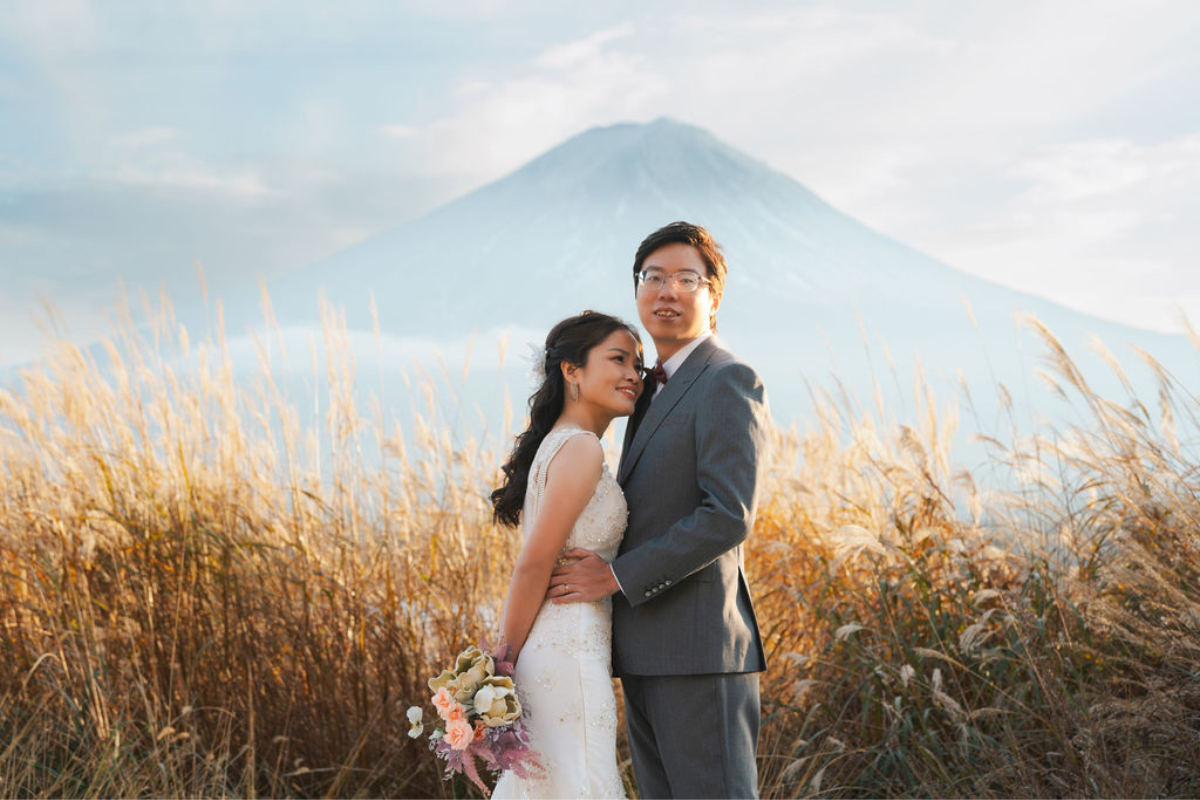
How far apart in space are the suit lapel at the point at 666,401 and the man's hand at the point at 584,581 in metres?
0.23

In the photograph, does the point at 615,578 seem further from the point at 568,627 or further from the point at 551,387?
the point at 551,387

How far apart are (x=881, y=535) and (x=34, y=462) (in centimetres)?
388

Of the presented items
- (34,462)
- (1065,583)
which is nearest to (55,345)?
(34,462)

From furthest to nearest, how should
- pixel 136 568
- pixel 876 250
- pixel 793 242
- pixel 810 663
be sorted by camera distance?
pixel 876 250 < pixel 793 242 < pixel 136 568 < pixel 810 663

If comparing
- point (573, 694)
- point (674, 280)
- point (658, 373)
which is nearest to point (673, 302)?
point (674, 280)

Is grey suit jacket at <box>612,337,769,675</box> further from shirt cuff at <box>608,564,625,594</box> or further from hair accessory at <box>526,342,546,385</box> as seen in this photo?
hair accessory at <box>526,342,546,385</box>

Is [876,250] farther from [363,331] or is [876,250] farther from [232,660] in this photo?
[232,660]

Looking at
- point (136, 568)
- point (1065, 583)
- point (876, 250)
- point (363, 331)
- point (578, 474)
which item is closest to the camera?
point (578, 474)

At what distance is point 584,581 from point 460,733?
43 centimetres

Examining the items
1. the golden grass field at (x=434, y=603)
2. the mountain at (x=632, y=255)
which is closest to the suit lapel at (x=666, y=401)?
the golden grass field at (x=434, y=603)

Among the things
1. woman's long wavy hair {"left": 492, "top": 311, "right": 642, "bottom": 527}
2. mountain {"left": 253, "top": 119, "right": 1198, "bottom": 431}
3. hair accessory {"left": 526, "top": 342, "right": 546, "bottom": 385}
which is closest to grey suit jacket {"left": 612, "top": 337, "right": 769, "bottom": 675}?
woman's long wavy hair {"left": 492, "top": 311, "right": 642, "bottom": 527}

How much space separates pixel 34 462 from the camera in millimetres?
4535

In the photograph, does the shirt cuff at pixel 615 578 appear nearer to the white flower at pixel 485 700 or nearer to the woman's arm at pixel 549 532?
the woman's arm at pixel 549 532

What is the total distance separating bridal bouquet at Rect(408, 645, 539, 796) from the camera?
206 centimetres
